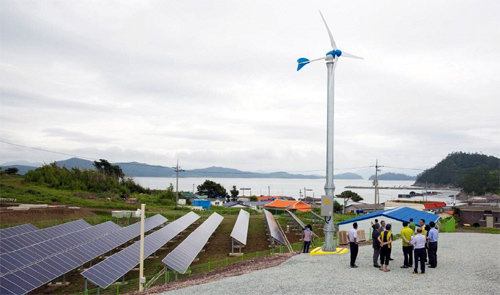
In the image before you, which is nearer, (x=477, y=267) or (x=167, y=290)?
(x=167, y=290)

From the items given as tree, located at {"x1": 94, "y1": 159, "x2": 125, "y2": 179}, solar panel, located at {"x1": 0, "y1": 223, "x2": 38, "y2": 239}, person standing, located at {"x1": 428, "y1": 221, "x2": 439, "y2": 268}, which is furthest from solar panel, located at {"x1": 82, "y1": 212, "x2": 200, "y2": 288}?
tree, located at {"x1": 94, "y1": 159, "x2": 125, "y2": 179}

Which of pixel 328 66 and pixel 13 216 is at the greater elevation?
pixel 328 66

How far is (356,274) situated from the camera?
1339 centimetres

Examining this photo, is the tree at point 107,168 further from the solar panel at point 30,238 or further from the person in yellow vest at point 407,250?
the person in yellow vest at point 407,250

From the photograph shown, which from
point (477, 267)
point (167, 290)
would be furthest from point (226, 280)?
point (477, 267)

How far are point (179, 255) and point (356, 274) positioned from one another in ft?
28.1

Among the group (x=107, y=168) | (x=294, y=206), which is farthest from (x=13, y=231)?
(x=107, y=168)

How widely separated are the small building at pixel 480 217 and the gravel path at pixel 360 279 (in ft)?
120

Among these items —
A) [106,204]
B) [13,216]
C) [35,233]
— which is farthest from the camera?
[106,204]

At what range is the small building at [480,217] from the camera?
4714cm

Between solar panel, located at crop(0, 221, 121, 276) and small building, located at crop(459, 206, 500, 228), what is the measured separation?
154 ft

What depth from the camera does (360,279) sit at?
12.6 metres

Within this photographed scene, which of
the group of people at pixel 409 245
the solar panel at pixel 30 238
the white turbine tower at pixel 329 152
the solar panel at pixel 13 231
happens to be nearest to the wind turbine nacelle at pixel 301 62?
the white turbine tower at pixel 329 152

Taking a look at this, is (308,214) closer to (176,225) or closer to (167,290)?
(176,225)
